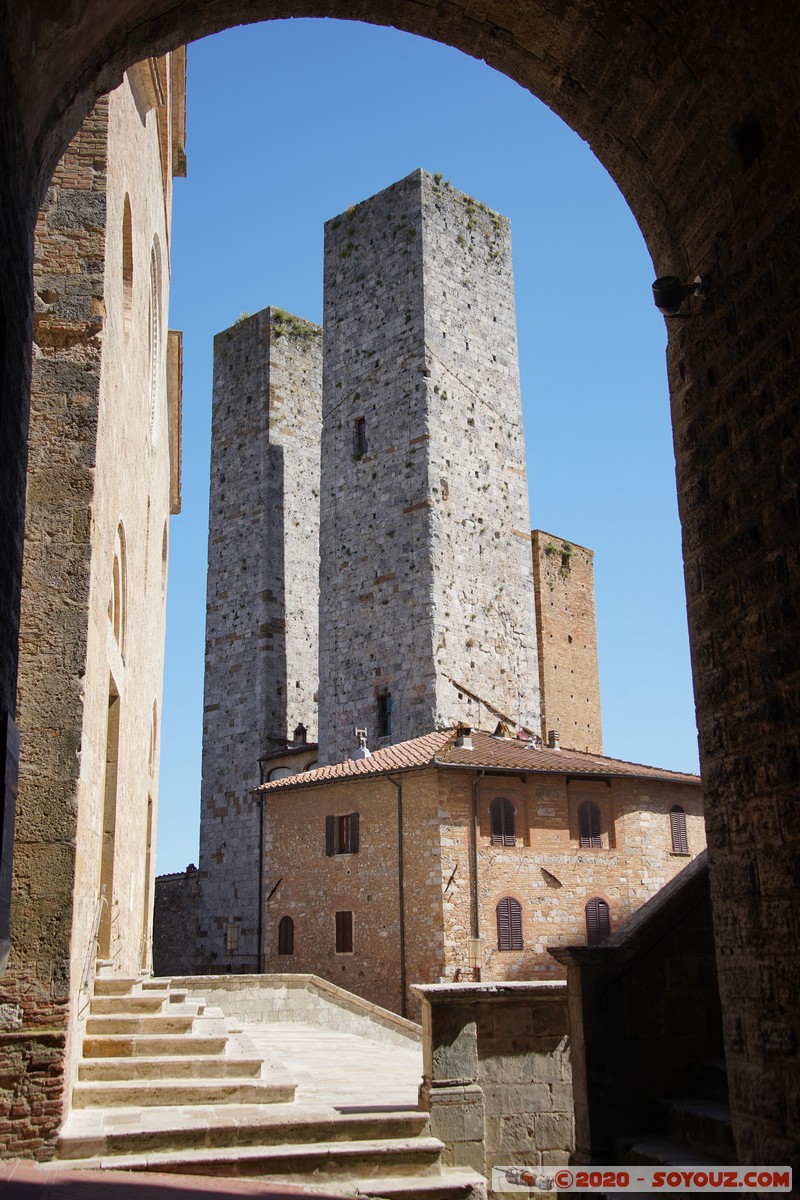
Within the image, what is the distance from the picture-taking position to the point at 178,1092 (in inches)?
309

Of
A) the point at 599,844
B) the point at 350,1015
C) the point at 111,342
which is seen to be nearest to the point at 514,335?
the point at 599,844

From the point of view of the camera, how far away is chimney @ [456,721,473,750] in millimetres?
20609

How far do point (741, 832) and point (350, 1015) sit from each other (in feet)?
40.8

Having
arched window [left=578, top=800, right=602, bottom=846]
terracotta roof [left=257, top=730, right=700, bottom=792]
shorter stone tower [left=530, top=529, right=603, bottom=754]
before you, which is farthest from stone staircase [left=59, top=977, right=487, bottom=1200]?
shorter stone tower [left=530, top=529, right=603, bottom=754]

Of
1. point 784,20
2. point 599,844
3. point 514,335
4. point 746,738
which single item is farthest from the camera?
point 514,335

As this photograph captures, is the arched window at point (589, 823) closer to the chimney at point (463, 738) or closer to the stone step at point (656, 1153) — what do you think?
the chimney at point (463, 738)

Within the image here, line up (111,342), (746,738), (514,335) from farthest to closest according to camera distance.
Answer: (514,335)
(111,342)
(746,738)

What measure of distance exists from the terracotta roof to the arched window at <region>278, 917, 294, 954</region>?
264cm

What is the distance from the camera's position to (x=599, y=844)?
70.3 ft

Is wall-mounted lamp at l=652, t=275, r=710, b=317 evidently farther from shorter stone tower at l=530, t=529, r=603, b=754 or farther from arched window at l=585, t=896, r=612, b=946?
shorter stone tower at l=530, t=529, r=603, b=754

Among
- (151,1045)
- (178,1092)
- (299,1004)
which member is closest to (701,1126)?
(178,1092)

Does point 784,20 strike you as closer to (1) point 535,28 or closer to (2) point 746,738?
(1) point 535,28

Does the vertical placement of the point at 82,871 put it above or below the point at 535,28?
below

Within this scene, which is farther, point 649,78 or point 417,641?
point 417,641
